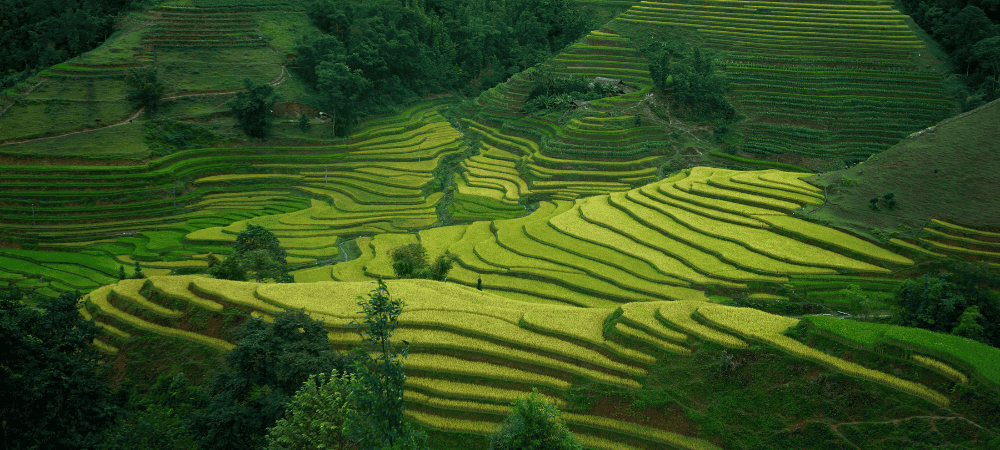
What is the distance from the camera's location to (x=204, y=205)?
35781 mm

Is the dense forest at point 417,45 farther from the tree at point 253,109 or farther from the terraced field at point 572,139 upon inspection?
the terraced field at point 572,139

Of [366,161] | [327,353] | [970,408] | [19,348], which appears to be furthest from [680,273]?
[366,161]

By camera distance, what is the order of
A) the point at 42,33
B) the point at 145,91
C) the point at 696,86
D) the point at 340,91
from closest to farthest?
the point at 145,91 → the point at 696,86 → the point at 42,33 → the point at 340,91

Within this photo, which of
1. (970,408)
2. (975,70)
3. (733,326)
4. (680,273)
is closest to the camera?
(970,408)

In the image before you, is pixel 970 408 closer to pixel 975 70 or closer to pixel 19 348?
pixel 19 348

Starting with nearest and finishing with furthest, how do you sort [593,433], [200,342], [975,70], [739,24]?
[593,433]
[200,342]
[975,70]
[739,24]

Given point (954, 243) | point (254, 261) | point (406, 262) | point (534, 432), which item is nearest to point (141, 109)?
point (254, 261)

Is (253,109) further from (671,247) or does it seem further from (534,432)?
(534,432)

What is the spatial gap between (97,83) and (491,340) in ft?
128

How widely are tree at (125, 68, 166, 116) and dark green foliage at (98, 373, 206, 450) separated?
3058 cm

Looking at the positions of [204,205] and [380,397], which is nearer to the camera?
[380,397]

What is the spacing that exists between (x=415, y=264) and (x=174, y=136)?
1004 inches

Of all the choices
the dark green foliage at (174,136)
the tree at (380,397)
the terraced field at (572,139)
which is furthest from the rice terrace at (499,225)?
the terraced field at (572,139)

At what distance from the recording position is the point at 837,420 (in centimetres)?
1260
